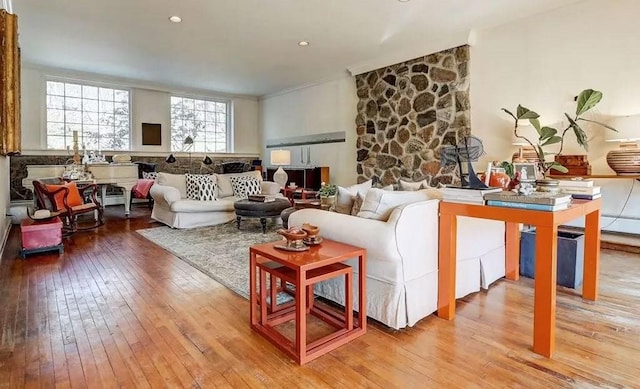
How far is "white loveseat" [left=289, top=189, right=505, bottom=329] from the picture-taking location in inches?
79.4

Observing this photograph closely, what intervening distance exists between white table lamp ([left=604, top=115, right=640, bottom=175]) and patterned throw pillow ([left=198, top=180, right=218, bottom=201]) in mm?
5177

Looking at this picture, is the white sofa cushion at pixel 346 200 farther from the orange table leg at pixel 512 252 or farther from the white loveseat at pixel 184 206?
the white loveseat at pixel 184 206

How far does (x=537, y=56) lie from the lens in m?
4.54

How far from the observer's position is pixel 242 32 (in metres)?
4.94

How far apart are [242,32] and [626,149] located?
4.81 meters

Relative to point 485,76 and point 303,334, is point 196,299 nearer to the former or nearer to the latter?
point 303,334

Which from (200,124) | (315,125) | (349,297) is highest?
(200,124)

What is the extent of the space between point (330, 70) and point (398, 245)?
566cm

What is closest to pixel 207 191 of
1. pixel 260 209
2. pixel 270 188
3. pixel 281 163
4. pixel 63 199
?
pixel 270 188

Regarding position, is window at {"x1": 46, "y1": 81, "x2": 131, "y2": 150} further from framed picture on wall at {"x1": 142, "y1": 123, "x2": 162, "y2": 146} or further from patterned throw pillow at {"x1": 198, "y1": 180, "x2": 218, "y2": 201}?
patterned throw pillow at {"x1": 198, "y1": 180, "x2": 218, "y2": 201}

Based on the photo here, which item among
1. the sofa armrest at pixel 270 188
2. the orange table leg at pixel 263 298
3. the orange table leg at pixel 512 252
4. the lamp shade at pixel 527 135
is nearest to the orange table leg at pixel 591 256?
the orange table leg at pixel 512 252

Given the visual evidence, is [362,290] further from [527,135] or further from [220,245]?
[527,135]

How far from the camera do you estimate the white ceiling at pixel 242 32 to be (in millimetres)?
4145

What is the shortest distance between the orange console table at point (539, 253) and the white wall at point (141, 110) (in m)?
7.53
